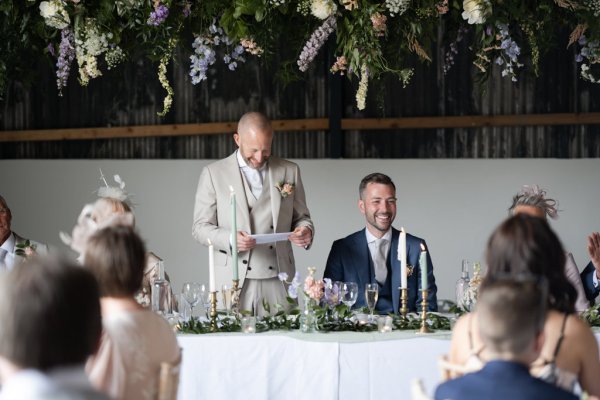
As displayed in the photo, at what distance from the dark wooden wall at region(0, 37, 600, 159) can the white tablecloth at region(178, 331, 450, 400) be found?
12.9ft

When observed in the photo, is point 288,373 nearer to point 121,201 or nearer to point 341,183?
point 121,201

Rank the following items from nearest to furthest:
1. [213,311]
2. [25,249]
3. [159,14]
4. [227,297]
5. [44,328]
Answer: [44,328]
[213,311]
[227,297]
[25,249]
[159,14]

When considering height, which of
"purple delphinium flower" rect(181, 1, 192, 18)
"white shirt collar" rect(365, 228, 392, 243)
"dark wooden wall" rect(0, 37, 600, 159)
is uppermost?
"purple delphinium flower" rect(181, 1, 192, 18)

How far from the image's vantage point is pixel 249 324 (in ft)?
15.6

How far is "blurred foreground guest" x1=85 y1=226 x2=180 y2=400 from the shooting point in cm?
301

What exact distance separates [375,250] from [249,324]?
127 cm

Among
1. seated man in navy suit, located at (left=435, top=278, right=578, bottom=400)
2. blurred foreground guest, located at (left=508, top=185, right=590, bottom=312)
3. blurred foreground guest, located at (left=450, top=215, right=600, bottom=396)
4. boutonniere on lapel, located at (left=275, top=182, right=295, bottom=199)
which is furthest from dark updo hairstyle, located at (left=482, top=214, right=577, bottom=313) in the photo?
boutonniere on lapel, located at (left=275, top=182, right=295, bottom=199)

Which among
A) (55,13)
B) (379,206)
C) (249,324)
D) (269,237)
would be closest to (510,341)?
(249,324)

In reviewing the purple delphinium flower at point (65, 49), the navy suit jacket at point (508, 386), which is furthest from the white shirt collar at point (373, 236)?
the navy suit jacket at point (508, 386)

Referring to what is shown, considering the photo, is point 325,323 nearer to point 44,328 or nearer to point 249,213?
point 249,213

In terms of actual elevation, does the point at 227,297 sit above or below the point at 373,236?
below

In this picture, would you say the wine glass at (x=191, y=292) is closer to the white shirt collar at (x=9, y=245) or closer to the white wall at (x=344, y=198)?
the white shirt collar at (x=9, y=245)

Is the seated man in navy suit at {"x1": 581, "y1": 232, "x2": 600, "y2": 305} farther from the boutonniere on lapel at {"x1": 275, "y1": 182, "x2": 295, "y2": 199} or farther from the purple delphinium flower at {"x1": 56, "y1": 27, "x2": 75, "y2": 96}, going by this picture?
the purple delphinium flower at {"x1": 56, "y1": 27, "x2": 75, "y2": 96}

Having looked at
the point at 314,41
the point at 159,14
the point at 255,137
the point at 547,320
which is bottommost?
the point at 547,320
